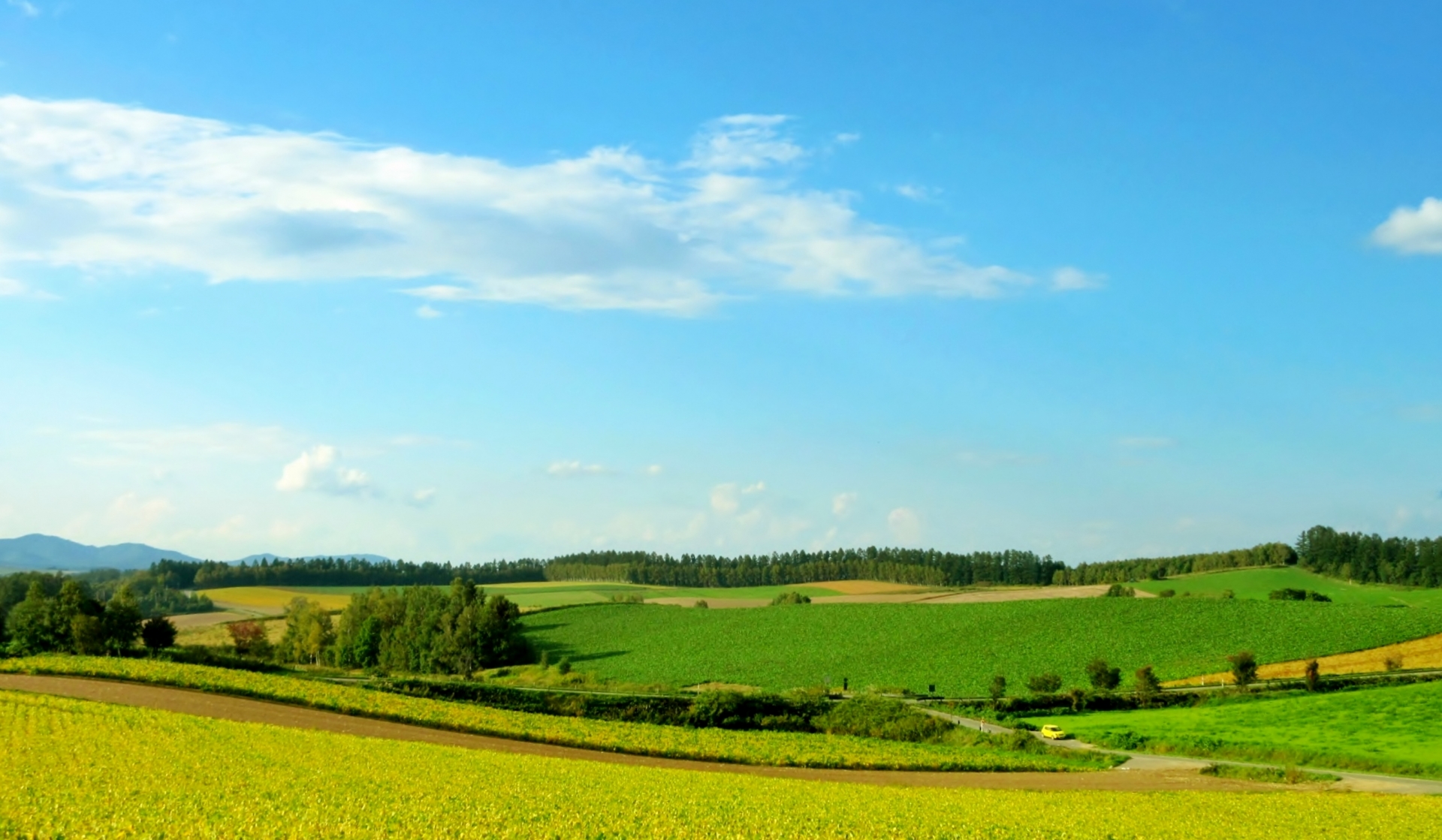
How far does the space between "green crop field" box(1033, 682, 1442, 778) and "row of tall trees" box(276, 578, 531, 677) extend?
2632 inches

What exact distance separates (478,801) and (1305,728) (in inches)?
2164

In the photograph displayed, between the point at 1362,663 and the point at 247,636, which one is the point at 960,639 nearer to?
the point at 1362,663

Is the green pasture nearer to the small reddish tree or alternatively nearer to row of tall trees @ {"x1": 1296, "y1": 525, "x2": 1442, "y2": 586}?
row of tall trees @ {"x1": 1296, "y1": 525, "x2": 1442, "y2": 586}

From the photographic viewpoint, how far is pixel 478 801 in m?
28.5

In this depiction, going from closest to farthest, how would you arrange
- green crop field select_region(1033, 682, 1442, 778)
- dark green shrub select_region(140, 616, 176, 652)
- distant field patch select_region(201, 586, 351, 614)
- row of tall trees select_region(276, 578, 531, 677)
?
green crop field select_region(1033, 682, 1442, 778)
dark green shrub select_region(140, 616, 176, 652)
row of tall trees select_region(276, 578, 531, 677)
distant field patch select_region(201, 586, 351, 614)

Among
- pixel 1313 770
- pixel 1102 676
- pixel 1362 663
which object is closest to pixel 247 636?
pixel 1102 676

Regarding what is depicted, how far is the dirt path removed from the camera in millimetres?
47438

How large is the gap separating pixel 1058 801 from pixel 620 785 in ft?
50.0

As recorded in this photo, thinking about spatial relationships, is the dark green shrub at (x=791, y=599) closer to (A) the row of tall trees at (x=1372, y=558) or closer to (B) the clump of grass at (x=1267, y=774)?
(A) the row of tall trees at (x=1372, y=558)

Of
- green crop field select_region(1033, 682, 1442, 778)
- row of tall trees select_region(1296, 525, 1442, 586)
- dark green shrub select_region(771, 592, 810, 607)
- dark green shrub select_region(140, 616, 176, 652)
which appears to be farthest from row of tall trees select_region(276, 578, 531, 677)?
row of tall trees select_region(1296, 525, 1442, 586)

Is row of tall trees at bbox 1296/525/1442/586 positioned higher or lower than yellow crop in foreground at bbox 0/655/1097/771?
higher

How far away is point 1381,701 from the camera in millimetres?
68938

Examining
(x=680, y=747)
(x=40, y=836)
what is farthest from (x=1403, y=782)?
(x=40, y=836)

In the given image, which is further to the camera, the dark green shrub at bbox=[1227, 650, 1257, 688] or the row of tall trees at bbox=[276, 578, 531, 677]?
the row of tall trees at bbox=[276, 578, 531, 677]
